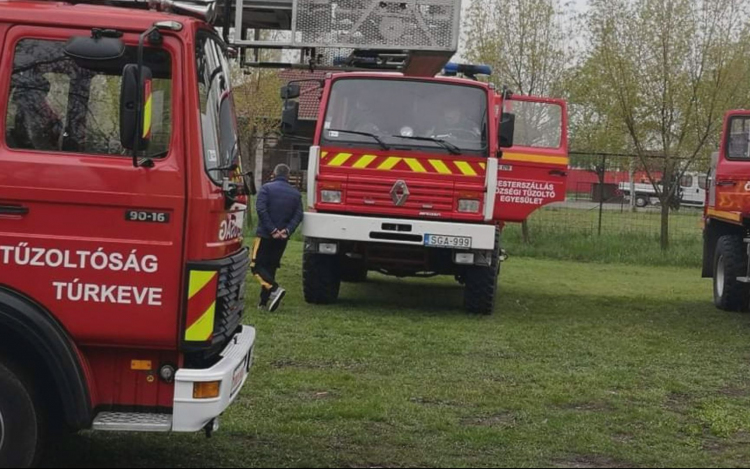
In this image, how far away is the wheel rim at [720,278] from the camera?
13.0 metres

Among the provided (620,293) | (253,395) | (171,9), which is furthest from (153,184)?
(620,293)

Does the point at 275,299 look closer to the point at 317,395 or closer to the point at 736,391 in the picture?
the point at 317,395

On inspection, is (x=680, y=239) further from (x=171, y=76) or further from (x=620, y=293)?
(x=171, y=76)

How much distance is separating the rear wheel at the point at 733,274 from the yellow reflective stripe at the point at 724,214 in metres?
0.36

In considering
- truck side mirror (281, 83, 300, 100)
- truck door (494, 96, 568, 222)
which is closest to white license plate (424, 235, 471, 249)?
truck side mirror (281, 83, 300, 100)

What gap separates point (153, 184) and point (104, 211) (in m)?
0.27

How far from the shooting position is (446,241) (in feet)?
35.9

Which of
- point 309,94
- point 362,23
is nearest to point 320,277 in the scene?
point 309,94

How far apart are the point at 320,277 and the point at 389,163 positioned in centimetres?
174

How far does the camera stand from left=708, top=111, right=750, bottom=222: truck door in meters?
12.3

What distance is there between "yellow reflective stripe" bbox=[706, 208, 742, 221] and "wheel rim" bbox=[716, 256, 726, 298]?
0.59 meters

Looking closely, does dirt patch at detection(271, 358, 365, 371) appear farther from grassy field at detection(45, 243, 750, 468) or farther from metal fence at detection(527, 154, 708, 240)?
metal fence at detection(527, 154, 708, 240)

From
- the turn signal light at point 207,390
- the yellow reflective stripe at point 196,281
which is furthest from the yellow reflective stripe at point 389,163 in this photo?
the turn signal light at point 207,390

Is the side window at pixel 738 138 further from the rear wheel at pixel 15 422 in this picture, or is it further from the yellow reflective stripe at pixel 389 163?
the rear wheel at pixel 15 422
